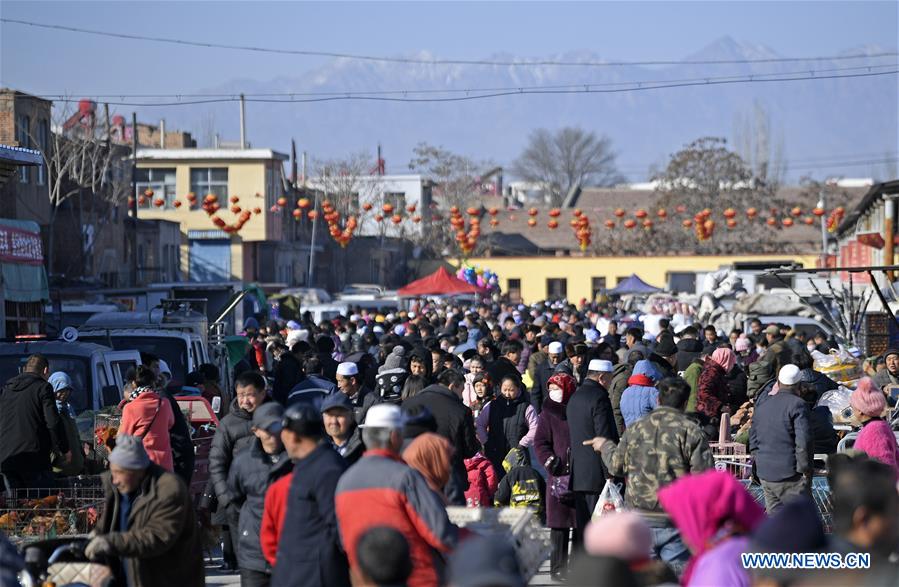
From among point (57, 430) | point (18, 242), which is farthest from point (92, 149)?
point (57, 430)

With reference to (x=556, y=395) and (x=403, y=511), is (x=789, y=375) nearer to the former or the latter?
(x=556, y=395)

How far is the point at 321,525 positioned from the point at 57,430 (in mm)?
5024

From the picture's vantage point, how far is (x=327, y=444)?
24.0ft

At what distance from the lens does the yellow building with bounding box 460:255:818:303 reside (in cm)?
7219

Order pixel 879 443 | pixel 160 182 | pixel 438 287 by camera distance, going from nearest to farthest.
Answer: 1. pixel 879 443
2. pixel 438 287
3. pixel 160 182

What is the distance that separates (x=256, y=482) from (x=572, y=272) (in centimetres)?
6560

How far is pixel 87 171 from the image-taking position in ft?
160

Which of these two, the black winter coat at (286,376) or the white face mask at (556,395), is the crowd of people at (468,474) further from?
the black winter coat at (286,376)

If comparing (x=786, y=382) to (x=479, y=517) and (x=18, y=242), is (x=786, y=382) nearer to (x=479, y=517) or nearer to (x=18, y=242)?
(x=479, y=517)

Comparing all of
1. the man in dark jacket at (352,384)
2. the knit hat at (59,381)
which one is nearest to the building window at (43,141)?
the knit hat at (59,381)

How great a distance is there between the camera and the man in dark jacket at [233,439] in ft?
29.1

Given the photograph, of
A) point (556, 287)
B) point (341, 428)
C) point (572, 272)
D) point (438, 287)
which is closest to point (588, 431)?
point (341, 428)

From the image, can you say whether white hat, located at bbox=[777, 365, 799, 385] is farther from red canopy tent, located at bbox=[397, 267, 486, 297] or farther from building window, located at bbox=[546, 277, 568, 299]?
building window, located at bbox=[546, 277, 568, 299]

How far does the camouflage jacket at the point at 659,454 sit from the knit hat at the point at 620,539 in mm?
3842
